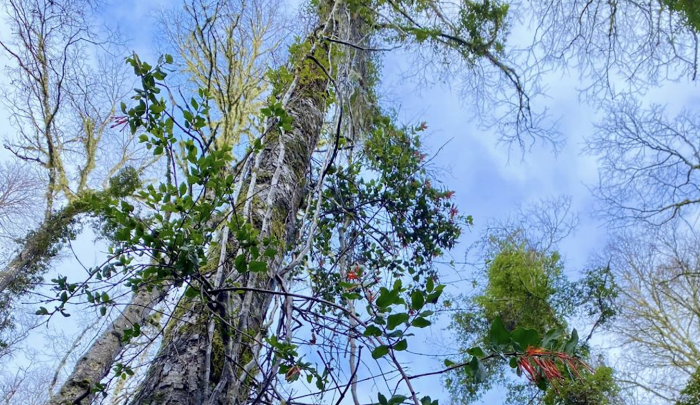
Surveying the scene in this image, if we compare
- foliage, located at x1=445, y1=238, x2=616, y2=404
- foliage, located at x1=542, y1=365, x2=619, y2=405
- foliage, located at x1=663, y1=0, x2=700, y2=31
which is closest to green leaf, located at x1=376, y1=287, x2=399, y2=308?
foliage, located at x1=663, y1=0, x2=700, y2=31

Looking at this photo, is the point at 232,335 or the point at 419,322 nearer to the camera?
the point at 419,322

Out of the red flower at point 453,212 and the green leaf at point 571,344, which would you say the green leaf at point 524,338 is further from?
the red flower at point 453,212

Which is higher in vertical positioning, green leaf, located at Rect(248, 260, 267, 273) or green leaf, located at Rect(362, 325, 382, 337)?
green leaf, located at Rect(248, 260, 267, 273)

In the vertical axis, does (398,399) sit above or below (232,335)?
below

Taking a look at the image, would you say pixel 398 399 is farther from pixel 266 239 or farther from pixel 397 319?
pixel 266 239

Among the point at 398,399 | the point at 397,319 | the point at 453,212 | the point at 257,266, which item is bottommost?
the point at 398,399

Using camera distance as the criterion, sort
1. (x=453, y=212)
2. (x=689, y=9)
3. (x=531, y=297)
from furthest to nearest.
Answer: (x=531, y=297), (x=689, y=9), (x=453, y=212)

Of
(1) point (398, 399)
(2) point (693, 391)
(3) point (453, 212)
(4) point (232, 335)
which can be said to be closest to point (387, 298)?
(1) point (398, 399)

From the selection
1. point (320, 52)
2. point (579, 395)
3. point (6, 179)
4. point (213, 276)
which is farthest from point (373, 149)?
point (6, 179)

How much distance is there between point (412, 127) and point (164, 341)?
2822 mm

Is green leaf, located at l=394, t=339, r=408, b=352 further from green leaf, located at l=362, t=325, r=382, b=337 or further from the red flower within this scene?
the red flower

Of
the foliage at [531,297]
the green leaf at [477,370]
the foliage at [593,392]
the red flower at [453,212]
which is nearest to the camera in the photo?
the green leaf at [477,370]

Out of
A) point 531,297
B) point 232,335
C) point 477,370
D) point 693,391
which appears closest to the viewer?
point 477,370

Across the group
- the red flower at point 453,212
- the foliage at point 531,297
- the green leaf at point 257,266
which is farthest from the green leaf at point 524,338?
the foliage at point 531,297
